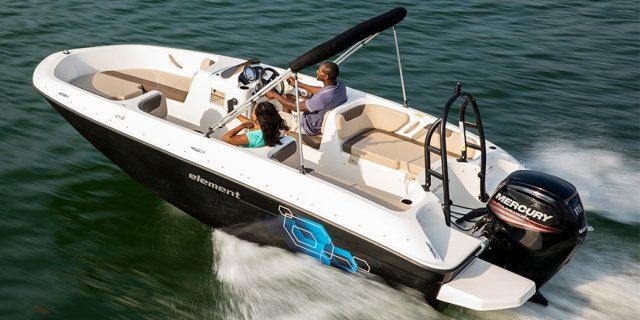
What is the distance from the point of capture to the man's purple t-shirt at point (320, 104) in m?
6.93

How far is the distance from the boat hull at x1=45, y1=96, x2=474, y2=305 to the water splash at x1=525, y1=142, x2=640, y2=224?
9.86 ft

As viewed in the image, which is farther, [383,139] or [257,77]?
[257,77]

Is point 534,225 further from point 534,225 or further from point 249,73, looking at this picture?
point 249,73

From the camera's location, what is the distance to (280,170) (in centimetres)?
612

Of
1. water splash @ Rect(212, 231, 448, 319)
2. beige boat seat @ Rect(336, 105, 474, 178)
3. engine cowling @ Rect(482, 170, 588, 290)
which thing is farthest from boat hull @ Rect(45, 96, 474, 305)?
beige boat seat @ Rect(336, 105, 474, 178)

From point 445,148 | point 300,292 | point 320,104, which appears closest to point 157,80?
point 320,104

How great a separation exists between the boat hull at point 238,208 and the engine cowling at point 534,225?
0.42 m

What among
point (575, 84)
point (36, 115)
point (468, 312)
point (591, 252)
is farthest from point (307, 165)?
point (575, 84)

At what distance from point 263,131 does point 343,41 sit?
1.18 metres

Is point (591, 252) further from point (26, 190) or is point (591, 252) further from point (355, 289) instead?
point (26, 190)

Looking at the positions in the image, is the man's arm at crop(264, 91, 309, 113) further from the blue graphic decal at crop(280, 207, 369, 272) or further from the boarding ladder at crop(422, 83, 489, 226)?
the boarding ladder at crop(422, 83, 489, 226)

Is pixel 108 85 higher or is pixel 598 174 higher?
pixel 108 85

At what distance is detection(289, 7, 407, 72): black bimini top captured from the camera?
5758 millimetres

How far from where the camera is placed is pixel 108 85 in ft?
26.6
